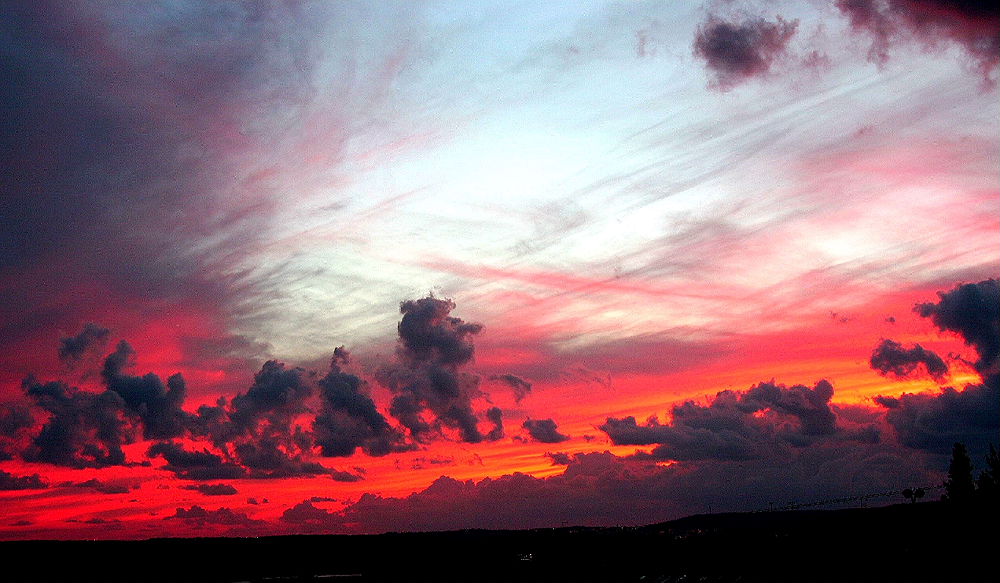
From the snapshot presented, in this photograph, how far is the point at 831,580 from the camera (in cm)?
16825

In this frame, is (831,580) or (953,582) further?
(831,580)

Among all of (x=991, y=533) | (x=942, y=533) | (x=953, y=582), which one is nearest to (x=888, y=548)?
(x=942, y=533)

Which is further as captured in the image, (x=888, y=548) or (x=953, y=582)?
Result: (x=888, y=548)

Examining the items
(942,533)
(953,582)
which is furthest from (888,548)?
(953,582)

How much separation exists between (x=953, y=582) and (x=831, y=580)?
30965mm

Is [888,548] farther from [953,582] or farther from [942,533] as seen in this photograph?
[953,582]

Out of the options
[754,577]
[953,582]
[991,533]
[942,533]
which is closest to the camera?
[953,582]

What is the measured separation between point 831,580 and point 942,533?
92.9 ft

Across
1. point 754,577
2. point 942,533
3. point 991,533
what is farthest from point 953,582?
point 754,577

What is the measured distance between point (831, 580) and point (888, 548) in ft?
70.7

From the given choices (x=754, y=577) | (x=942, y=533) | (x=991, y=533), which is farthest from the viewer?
(x=754, y=577)

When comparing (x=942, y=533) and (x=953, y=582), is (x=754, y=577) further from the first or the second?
(x=953, y=582)

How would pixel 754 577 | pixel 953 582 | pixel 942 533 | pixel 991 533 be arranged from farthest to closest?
1. pixel 754 577
2. pixel 942 533
3. pixel 991 533
4. pixel 953 582

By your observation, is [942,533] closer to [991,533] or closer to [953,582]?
Answer: [991,533]
